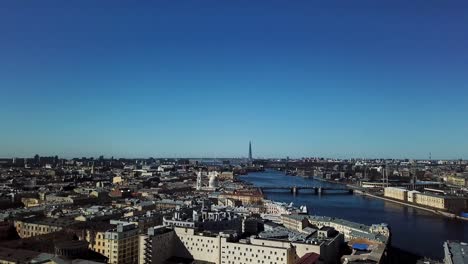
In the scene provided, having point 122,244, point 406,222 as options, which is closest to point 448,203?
point 406,222

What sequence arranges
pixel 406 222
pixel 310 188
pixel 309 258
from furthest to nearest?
pixel 310 188 → pixel 406 222 → pixel 309 258

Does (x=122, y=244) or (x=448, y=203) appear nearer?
(x=122, y=244)

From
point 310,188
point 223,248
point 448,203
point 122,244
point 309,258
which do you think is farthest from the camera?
point 310,188

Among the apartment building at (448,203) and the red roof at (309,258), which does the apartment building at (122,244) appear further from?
the apartment building at (448,203)

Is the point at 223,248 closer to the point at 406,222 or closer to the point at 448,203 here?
the point at 406,222

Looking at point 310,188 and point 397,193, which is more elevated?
point 397,193

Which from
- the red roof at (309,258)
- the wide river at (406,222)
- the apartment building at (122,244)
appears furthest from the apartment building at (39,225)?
the wide river at (406,222)

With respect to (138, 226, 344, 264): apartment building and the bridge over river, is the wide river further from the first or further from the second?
the bridge over river

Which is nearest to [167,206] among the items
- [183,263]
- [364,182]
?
[183,263]

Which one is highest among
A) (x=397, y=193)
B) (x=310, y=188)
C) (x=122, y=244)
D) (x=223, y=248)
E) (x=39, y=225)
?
(x=39, y=225)

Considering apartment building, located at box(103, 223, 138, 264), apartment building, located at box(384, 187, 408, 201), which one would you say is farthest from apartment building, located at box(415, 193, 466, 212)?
apartment building, located at box(103, 223, 138, 264)
